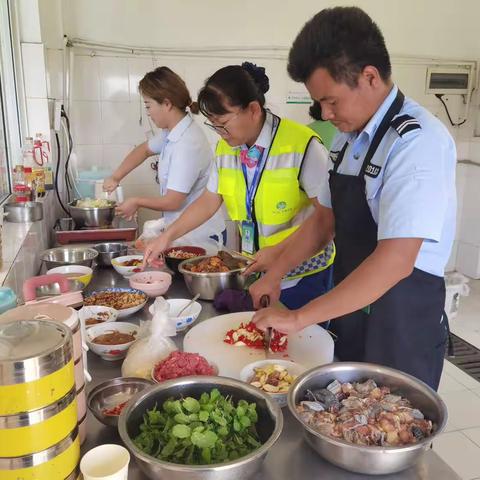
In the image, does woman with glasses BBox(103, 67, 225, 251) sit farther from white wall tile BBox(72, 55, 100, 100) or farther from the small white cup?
the small white cup

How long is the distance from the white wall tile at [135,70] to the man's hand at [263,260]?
2735mm

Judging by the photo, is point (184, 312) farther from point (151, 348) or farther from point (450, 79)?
point (450, 79)

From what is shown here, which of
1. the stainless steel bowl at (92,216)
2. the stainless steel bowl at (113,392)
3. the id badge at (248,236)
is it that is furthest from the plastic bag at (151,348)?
the stainless steel bowl at (92,216)

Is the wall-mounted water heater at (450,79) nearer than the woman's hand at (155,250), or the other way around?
A: the woman's hand at (155,250)

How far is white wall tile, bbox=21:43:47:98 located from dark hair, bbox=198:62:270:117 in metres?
1.74

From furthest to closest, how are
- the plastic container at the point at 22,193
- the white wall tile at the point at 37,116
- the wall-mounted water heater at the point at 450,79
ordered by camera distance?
the wall-mounted water heater at the point at 450,79, the white wall tile at the point at 37,116, the plastic container at the point at 22,193

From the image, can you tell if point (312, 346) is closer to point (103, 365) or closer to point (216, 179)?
point (103, 365)

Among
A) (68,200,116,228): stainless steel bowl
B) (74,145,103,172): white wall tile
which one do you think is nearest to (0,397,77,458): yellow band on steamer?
(68,200,116,228): stainless steel bowl

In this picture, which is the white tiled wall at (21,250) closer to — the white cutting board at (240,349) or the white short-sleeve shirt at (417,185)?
the white cutting board at (240,349)

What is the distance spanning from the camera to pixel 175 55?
14.0ft

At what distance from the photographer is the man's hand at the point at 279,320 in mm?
1383

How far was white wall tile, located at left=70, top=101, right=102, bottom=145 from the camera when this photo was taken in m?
4.10

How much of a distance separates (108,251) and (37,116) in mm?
1397

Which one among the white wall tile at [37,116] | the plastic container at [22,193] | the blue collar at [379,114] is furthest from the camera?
the white wall tile at [37,116]
